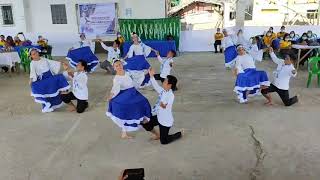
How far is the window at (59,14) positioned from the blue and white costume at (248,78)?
9946mm

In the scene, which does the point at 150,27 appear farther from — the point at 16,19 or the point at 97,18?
the point at 16,19

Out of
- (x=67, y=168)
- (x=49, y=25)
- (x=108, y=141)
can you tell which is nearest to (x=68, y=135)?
(x=108, y=141)

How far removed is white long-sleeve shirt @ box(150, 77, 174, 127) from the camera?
4727mm

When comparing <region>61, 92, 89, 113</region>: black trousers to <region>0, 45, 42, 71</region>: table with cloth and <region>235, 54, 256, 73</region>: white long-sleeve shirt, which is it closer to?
<region>235, 54, 256, 73</region>: white long-sleeve shirt

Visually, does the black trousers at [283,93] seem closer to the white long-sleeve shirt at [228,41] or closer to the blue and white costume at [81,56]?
the white long-sleeve shirt at [228,41]

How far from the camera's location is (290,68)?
635cm

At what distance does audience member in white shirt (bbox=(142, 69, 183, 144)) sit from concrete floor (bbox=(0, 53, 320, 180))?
0.45ft

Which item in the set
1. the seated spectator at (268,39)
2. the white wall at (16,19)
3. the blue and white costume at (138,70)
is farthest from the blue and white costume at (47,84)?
the white wall at (16,19)

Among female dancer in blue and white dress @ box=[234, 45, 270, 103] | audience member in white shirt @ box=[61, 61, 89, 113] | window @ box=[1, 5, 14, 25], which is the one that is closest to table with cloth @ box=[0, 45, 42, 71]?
audience member in white shirt @ box=[61, 61, 89, 113]

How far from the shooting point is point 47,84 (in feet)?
21.1

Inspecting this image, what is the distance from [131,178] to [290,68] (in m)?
4.67

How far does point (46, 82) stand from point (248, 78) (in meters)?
3.53

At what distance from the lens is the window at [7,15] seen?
49.0 ft

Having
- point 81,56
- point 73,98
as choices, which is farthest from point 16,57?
point 73,98
